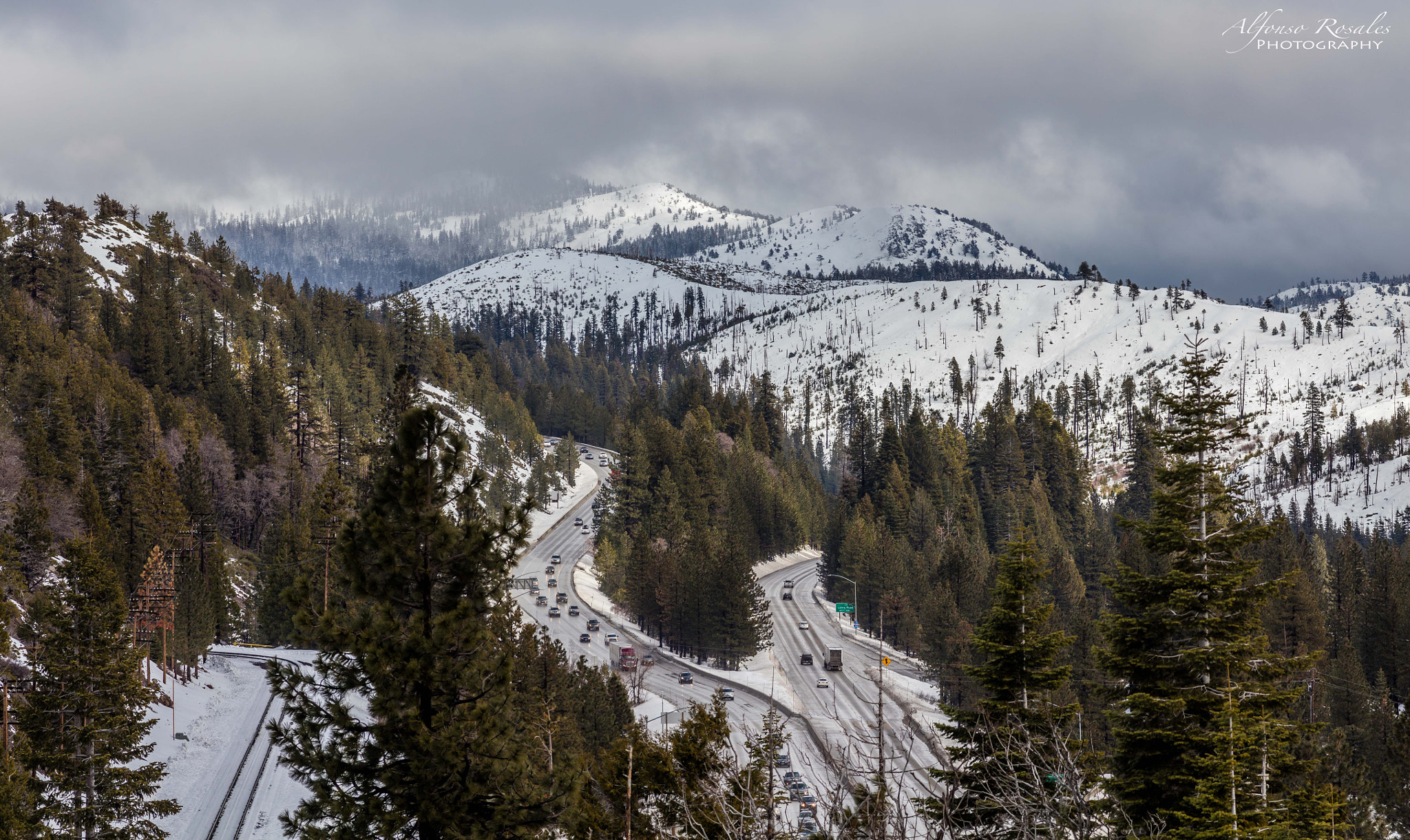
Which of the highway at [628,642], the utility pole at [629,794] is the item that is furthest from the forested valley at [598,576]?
the highway at [628,642]

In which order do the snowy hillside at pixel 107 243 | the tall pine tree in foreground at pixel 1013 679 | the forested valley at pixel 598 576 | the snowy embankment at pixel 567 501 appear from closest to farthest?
the forested valley at pixel 598 576, the tall pine tree in foreground at pixel 1013 679, the snowy embankment at pixel 567 501, the snowy hillside at pixel 107 243

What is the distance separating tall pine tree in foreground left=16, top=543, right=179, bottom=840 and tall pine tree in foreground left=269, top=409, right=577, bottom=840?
41.5 ft

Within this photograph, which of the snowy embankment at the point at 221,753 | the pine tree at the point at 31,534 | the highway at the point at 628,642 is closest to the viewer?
the snowy embankment at the point at 221,753

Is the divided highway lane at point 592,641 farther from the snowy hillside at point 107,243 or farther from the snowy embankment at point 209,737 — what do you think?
the snowy hillside at point 107,243

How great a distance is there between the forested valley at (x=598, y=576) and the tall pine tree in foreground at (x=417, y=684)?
0.06 meters

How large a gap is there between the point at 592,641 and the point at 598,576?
15.7 metres

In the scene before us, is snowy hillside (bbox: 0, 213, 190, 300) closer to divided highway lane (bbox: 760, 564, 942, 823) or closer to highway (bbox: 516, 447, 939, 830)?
highway (bbox: 516, 447, 939, 830)

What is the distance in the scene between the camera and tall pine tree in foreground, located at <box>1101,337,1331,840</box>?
1598cm

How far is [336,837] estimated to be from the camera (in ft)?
44.4

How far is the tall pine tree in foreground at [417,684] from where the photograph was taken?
14031 mm

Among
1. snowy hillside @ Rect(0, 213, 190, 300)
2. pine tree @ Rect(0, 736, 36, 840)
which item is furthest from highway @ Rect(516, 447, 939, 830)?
snowy hillside @ Rect(0, 213, 190, 300)

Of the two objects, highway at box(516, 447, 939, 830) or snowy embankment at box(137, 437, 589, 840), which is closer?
snowy embankment at box(137, 437, 589, 840)

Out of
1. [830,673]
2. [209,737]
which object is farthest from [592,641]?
[209,737]

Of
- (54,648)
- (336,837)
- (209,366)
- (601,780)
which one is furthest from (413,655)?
(209,366)
